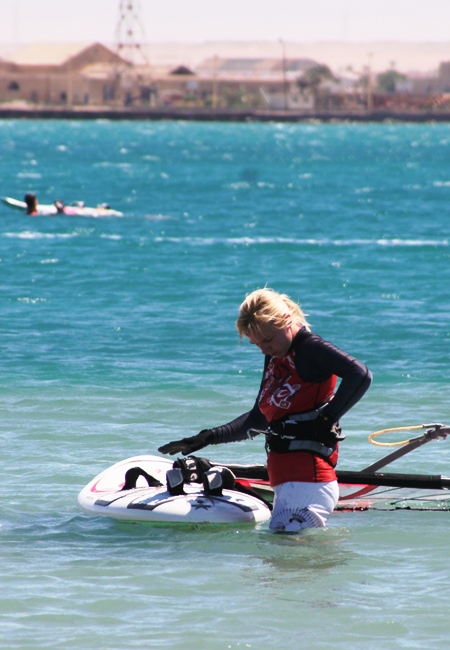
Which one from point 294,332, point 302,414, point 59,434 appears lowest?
point 59,434

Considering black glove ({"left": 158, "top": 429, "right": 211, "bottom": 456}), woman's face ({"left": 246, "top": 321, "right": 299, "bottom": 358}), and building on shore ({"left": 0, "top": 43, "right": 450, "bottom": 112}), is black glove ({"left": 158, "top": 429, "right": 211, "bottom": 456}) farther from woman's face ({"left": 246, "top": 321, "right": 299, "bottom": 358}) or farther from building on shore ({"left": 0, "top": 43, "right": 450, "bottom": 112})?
building on shore ({"left": 0, "top": 43, "right": 450, "bottom": 112})

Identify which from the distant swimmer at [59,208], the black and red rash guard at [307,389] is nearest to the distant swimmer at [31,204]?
the distant swimmer at [59,208]

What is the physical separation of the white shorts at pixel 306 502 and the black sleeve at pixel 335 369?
0.49 m

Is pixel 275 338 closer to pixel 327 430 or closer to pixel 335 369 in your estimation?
pixel 335 369

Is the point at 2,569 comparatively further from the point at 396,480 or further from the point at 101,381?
the point at 101,381

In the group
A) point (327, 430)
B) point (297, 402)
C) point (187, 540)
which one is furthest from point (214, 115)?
point (327, 430)

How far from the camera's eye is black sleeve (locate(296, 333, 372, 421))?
6.17 m

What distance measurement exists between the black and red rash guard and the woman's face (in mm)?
43

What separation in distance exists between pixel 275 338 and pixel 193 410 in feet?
16.3

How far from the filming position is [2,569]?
671 cm

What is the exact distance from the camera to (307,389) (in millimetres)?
6453

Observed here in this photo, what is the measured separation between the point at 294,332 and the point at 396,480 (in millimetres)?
1703

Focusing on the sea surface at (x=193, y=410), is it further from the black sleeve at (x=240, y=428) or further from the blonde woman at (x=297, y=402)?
the black sleeve at (x=240, y=428)

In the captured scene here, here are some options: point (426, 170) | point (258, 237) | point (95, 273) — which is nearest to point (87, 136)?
point (426, 170)
